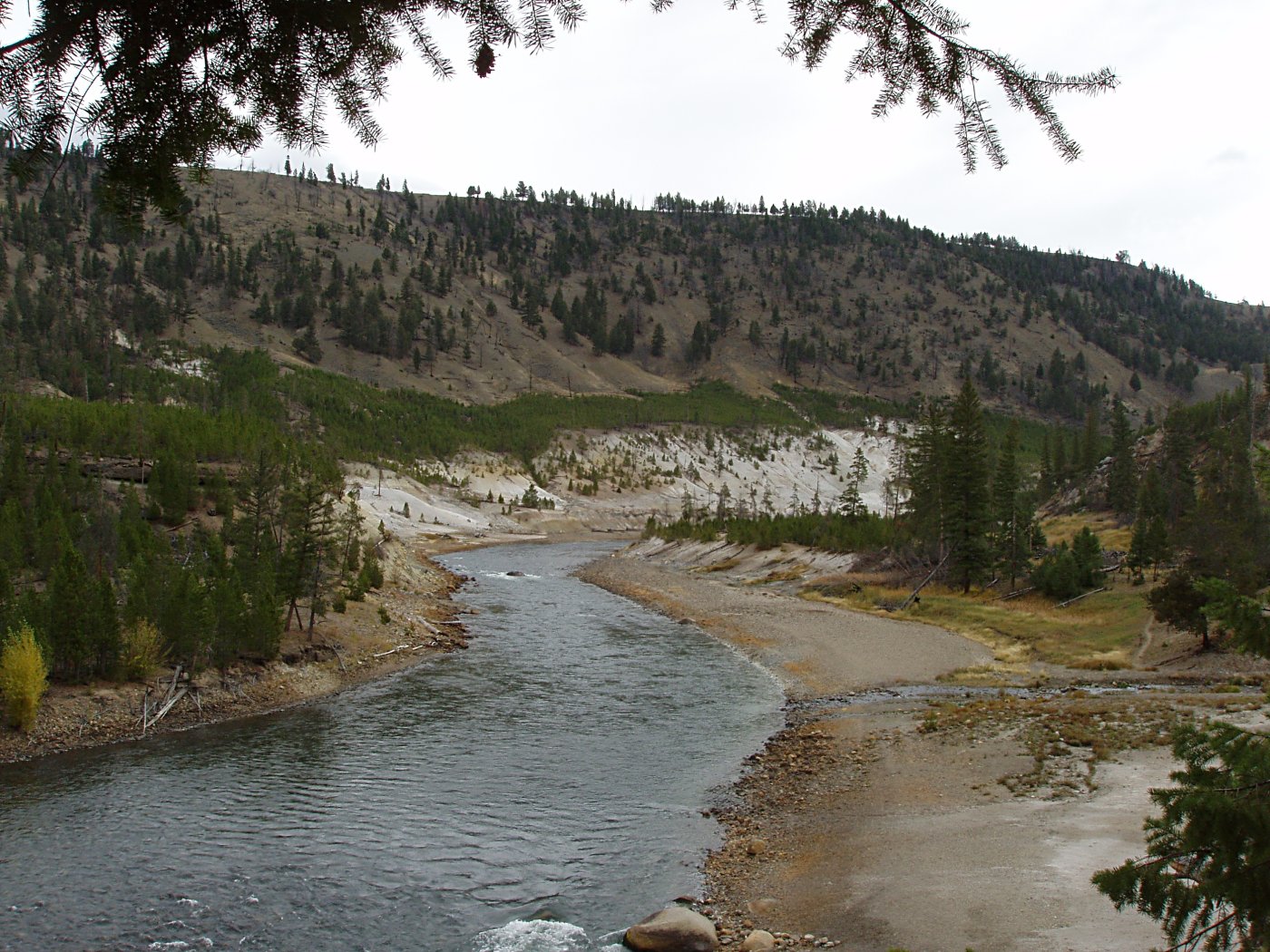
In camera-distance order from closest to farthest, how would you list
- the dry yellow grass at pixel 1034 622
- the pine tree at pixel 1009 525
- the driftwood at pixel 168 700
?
the driftwood at pixel 168 700
the dry yellow grass at pixel 1034 622
the pine tree at pixel 1009 525

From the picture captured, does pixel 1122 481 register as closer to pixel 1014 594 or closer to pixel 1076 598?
pixel 1014 594

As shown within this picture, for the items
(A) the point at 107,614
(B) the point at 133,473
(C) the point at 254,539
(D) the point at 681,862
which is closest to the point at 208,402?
(B) the point at 133,473

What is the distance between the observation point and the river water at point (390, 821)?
14008 mm

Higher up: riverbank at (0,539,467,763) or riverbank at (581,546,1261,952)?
riverbank at (581,546,1261,952)

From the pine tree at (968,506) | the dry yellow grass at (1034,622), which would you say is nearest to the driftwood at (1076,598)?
the dry yellow grass at (1034,622)

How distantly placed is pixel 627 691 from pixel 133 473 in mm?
44881

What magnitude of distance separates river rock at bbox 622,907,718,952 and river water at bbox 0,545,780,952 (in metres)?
0.76

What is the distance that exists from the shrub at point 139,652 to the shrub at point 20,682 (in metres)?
3.13

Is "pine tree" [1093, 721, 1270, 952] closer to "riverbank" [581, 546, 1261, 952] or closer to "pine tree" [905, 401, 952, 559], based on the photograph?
"riverbank" [581, 546, 1261, 952]

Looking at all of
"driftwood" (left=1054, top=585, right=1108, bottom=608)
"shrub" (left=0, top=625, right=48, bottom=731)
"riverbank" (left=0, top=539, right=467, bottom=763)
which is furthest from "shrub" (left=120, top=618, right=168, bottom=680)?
"driftwood" (left=1054, top=585, right=1108, bottom=608)

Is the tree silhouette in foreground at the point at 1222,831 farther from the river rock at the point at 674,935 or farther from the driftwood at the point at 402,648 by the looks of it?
the driftwood at the point at 402,648

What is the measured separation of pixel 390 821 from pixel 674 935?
7938mm

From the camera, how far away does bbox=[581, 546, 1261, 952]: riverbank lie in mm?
13016

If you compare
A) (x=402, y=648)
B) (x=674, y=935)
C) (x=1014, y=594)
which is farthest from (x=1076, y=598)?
(x=674, y=935)
